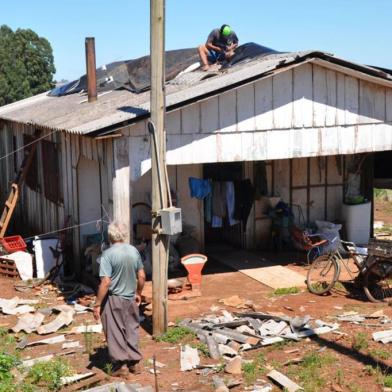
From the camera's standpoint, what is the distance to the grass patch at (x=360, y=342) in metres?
8.18

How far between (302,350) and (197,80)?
6152mm

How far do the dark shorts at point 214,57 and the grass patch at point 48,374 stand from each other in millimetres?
8657

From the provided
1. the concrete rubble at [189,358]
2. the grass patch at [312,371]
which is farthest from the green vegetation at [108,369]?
the grass patch at [312,371]

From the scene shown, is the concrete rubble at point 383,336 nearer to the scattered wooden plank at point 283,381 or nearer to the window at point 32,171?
the scattered wooden plank at point 283,381

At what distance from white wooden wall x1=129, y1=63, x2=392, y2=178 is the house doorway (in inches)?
98.0

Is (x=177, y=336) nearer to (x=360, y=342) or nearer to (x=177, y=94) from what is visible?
(x=360, y=342)

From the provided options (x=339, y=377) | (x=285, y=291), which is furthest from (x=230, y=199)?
(x=339, y=377)

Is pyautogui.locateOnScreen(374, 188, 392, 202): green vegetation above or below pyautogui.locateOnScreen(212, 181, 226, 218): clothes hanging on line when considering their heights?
below

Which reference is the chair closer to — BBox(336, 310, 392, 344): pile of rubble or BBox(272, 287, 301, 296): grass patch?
BBox(272, 287, 301, 296): grass patch

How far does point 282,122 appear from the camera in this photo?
36.3 ft

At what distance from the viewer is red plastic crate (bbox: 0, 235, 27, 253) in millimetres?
13425

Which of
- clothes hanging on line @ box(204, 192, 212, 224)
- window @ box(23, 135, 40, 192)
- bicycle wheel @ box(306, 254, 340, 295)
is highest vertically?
window @ box(23, 135, 40, 192)

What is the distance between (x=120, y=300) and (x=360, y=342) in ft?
10.7

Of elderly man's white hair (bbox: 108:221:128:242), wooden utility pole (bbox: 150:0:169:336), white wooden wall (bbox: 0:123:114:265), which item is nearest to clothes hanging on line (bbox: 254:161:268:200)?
white wooden wall (bbox: 0:123:114:265)
